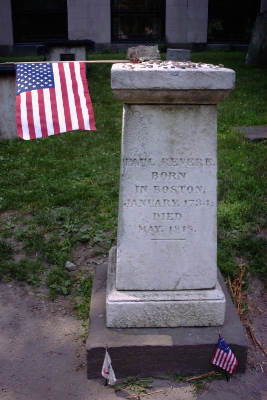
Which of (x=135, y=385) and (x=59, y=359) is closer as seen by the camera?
(x=135, y=385)

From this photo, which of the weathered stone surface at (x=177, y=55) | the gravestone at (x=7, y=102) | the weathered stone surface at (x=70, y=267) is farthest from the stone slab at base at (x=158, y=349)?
the weathered stone surface at (x=177, y=55)

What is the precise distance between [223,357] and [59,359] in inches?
42.3

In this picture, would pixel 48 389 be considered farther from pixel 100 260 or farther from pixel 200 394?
pixel 100 260

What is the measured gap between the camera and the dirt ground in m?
2.91

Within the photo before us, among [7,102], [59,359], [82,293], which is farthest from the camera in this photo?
[7,102]

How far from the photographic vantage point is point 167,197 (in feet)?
9.80

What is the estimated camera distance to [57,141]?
777 cm

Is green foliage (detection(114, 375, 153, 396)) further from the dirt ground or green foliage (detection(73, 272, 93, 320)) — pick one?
green foliage (detection(73, 272, 93, 320))

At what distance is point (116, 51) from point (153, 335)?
18583 millimetres

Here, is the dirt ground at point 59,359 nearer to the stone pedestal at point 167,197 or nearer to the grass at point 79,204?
the grass at point 79,204

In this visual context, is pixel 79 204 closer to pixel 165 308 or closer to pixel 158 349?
pixel 165 308

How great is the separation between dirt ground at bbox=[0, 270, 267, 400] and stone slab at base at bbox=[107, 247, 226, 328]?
1.19 ft

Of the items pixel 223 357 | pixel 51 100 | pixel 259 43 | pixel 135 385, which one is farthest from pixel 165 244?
pixel 259 43

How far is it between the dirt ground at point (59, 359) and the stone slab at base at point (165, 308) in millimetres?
364
